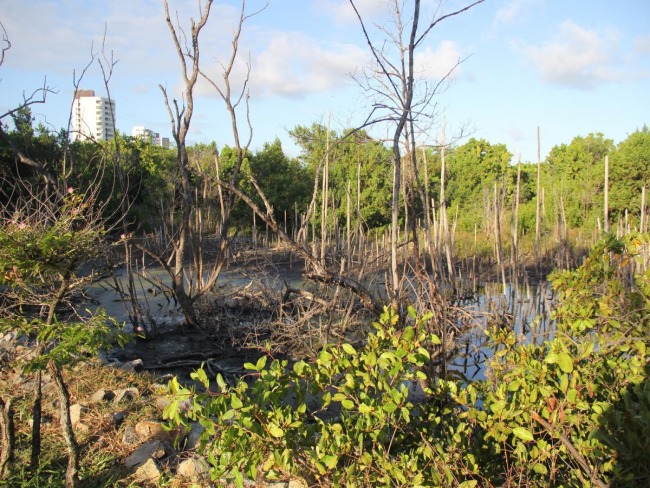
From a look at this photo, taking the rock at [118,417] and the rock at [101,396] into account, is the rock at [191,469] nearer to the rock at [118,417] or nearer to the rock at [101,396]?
the rock at [118,417]

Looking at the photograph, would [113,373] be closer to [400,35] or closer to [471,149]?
[400,35]

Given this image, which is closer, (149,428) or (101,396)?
(149,428)

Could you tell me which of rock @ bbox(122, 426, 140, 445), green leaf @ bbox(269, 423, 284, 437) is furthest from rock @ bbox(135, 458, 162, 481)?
green leaf @ bbox(269, 423, 284, 437)

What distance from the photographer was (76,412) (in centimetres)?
421

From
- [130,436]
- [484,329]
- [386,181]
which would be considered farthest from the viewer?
[386,181]

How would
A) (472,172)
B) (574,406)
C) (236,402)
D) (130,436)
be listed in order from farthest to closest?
(472,172) < (130,436) < (574,406) < (236,402)

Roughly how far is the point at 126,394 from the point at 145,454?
1098 millimetres

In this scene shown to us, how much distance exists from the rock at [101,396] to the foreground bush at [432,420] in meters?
2.24

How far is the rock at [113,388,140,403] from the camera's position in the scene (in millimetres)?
4545

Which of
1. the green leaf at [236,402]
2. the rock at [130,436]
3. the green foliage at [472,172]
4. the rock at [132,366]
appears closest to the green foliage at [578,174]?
the green foliage at [472,172]

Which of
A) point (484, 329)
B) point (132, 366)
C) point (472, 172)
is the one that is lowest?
point (132, 366)

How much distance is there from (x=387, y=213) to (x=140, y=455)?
1903 centimetres

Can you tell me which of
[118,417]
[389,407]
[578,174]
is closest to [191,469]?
[118,417]

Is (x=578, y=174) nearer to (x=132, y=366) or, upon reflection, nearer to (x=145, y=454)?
(x=132, y=366)
